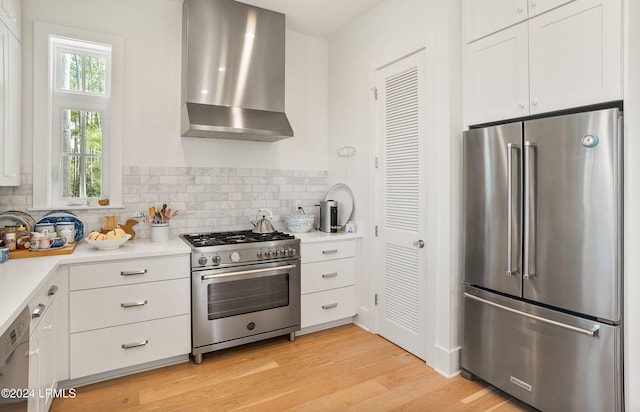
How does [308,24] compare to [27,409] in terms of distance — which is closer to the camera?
[27,409]

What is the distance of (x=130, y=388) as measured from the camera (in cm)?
229

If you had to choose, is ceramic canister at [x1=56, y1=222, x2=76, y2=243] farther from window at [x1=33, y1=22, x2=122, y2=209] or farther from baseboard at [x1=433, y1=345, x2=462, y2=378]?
baseboard at [x1=433, y1=345, x2=462, y2=378]

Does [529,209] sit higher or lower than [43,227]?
higher

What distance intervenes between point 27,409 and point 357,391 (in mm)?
1711

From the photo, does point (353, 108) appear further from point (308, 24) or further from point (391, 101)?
point (308, 24)

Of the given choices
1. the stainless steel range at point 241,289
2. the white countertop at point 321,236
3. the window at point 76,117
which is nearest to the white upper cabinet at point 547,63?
the white countertop at point 321,236

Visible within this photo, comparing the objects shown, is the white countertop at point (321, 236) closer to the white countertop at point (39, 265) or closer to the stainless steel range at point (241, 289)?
the stainless steel range at point (241, 289)

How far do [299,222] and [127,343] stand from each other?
1658 millimetres

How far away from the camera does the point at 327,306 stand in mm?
3164

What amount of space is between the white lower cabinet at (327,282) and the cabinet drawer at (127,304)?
0.98 m

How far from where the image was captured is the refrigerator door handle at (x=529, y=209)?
201 centimetres

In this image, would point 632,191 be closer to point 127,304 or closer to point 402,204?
point 402,204

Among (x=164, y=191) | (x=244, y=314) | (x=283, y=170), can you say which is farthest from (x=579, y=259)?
(x=164, y=191)

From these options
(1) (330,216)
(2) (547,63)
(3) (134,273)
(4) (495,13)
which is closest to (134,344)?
(3) (134,273)
